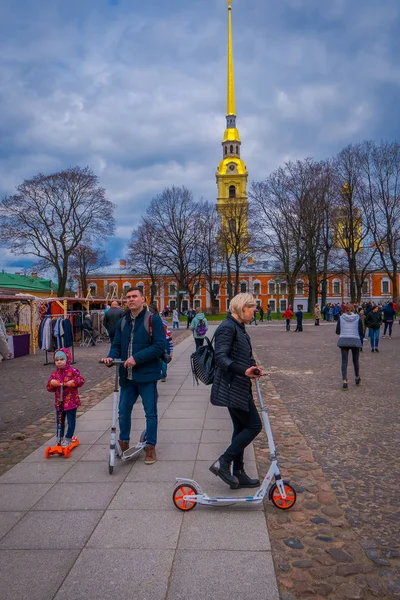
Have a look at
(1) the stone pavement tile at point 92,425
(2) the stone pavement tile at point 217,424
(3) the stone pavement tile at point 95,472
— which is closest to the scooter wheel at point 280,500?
(3) the stone pavement tile at point 95,472

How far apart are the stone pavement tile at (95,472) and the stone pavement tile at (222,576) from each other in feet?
5.54

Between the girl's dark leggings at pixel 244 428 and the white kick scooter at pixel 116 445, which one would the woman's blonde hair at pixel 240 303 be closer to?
the girl's dark leggings at pixel 244 428

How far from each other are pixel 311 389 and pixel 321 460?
4522mm

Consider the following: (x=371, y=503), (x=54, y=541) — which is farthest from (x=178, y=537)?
(x=371, y=503)

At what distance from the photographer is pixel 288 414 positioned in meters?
7.62

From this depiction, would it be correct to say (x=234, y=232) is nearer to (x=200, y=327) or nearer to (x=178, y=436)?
(x=200, y=327)

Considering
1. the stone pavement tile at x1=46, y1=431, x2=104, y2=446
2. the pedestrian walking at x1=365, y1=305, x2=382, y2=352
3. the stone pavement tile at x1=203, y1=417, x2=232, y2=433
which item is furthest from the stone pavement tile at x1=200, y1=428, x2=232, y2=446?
the pedestrian walking at x1=365, y1=305, x2=382, y2=352

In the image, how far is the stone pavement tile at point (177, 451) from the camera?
5.36 m

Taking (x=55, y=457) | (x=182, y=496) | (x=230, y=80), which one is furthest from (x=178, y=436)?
(x=230, y=80)

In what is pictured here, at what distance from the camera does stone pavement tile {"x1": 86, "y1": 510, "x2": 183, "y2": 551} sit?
3.37 meters

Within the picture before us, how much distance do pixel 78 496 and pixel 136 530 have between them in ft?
3.04

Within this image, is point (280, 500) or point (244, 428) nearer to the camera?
point (280, 500)

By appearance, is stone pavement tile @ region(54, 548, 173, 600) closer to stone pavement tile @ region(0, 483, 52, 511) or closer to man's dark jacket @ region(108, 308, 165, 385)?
stone pavement tile @ region(0, 483, 52, 511)

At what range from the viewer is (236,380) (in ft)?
13.3
